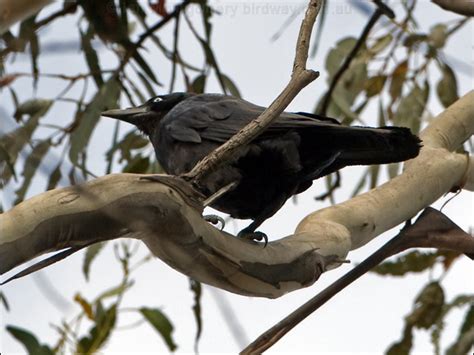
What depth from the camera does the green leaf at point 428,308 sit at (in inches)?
164

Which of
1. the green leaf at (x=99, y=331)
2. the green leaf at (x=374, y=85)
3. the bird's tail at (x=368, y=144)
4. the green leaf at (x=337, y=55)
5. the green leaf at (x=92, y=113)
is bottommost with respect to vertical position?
the green leaf at (x=99, y=331)

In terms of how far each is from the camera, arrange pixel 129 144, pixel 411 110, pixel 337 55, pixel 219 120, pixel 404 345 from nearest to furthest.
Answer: pixel 219 120
pixel 129 144
pixel 404 345
pixel 411 110
pixel 337 55

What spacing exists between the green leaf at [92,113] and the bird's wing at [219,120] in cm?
43

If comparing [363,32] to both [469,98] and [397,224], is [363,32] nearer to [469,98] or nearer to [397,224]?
[469,98]

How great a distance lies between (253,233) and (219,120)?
0.43 metres

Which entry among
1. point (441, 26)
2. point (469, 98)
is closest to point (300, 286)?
point (469, 98)

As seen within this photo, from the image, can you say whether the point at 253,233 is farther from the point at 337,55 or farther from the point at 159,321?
the point at 337,55

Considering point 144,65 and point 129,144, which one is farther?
point 129,144

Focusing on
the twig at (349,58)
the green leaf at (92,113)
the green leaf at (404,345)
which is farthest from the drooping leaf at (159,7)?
the green leaf at (404,345)

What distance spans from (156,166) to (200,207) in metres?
1.91

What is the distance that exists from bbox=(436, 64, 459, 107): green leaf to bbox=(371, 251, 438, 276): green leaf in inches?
28.7

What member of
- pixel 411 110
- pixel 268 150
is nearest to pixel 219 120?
pixel 268 150

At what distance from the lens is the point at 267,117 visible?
219 cm

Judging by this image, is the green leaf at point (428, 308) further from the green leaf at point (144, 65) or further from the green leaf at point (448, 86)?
the green leaf at point (144, 65)
